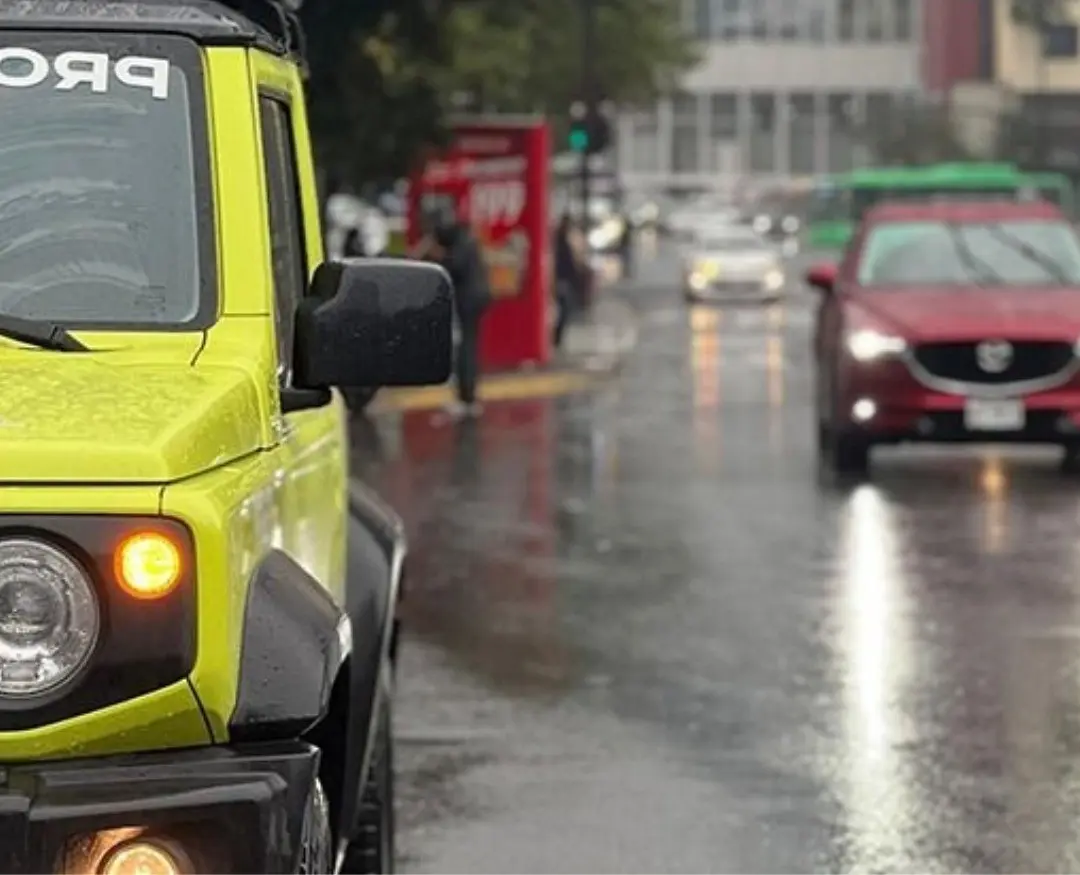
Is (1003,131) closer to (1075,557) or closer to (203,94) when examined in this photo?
(1075,557)

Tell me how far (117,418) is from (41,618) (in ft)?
1.17

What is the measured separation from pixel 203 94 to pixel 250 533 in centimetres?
109

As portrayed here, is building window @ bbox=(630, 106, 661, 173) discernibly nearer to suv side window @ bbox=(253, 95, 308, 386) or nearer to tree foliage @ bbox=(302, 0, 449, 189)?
tree foliage @ bbox=(302, 0, 449, 189)

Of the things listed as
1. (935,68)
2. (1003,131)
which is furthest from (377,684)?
(935,68)

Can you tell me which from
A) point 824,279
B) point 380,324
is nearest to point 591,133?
point 824,279

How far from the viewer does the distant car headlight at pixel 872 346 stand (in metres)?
17.6

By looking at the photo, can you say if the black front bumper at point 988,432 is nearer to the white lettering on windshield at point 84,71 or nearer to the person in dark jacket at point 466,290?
the person in dark jacket at point 466,290

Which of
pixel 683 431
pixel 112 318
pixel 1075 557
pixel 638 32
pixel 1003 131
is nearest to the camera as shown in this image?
pixel 112 318

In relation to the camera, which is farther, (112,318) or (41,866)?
(112,318)

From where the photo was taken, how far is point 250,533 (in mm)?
4629

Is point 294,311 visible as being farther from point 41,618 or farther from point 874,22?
point 874,22

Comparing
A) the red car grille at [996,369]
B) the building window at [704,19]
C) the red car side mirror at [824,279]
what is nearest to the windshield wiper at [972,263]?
the red car side mirror at [824,279]

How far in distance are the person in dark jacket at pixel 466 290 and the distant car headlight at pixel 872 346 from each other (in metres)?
7.03

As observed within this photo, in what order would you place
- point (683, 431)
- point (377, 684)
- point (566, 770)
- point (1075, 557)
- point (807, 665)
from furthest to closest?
point (683, 431) → point (1075, 557) → point (807, 665) → point (566, 770) → point (377, 684)
